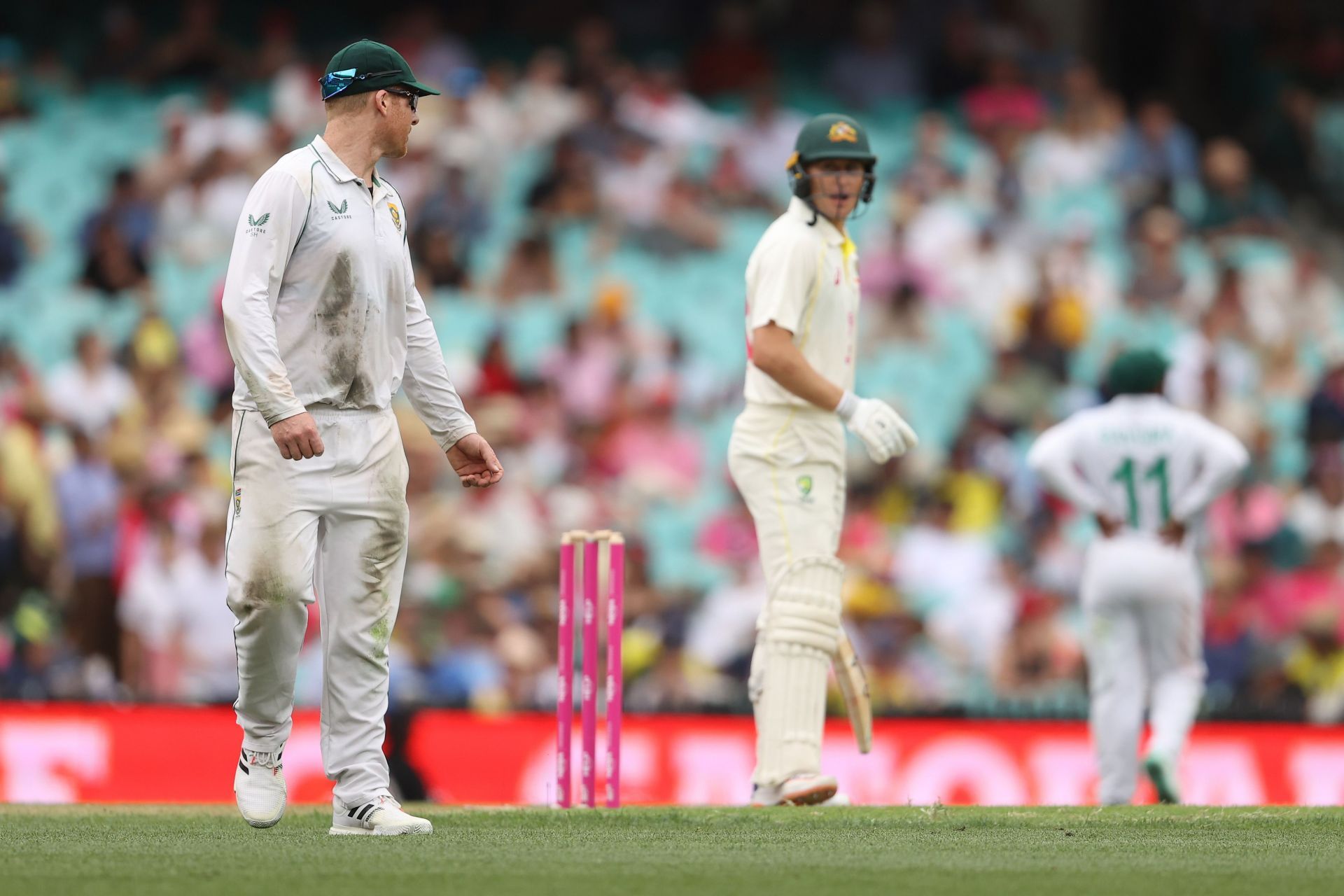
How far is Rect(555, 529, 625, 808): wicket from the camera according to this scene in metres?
7.28

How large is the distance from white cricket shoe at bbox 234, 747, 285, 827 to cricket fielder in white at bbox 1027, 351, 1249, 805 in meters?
4.22

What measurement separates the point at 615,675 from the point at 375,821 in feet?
5.15

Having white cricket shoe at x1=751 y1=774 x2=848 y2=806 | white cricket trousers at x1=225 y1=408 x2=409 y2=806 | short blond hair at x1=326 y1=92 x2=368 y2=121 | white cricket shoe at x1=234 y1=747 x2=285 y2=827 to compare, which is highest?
short blond hair at x1=326 y1=92 x2=368 y2=121

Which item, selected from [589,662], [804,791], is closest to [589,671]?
[589,662]

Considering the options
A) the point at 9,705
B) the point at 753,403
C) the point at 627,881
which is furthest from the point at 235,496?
the point at 9,705

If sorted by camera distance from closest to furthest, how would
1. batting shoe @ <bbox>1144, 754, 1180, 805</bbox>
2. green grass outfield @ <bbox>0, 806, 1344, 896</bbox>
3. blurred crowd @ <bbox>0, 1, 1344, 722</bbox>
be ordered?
1. green grass outfield @ <bbox>0, 806, 1344, 896</bbox>
2. batting shoe @ <bbox>1144, 754, 1180, 805</bbox>
3. blurred crowd @ <bbox>0, 1, 1344, 722</bbox>

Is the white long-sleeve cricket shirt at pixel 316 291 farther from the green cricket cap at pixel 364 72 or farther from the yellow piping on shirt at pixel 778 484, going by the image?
the yellow piping on shirt at pixel 778 484

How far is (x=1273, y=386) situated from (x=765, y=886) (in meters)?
11.2

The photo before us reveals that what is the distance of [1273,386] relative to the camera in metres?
15.3

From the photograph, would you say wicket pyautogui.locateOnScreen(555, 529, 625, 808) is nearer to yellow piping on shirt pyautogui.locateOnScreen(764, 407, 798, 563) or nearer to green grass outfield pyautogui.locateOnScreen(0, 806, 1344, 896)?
green grass outfield pyautogui.locateOnScreen(0, 806, 1344, 896)

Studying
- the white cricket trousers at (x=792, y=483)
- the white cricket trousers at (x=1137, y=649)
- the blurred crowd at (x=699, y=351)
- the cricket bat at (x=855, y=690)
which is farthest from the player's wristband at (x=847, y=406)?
the blurred crowd at (x=699, y=351)

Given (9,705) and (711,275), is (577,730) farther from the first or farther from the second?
(711,275)

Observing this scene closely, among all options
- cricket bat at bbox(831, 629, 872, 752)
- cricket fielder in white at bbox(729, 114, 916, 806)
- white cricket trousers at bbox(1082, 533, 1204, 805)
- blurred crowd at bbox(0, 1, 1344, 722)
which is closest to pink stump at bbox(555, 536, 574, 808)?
cricket fielder in white at bbox(729, 114, 916, 806)

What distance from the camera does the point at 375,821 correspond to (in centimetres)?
599
